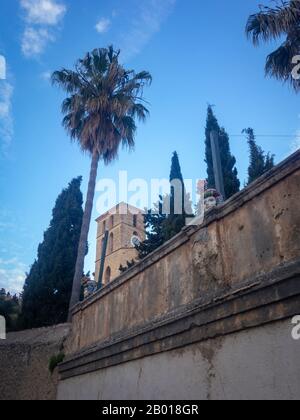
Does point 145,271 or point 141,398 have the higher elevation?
point 145,271

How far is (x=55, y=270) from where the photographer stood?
18.2 m

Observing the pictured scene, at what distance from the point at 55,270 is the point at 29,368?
6858 mm

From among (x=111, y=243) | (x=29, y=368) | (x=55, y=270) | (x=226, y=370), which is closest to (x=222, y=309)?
(x=226, y=370)

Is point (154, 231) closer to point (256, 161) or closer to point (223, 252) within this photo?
point (256, 161)

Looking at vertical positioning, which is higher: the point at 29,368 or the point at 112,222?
the point at 112,222

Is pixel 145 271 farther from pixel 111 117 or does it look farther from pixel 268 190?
pixel 111 117

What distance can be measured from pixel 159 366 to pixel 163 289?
3.95 feet

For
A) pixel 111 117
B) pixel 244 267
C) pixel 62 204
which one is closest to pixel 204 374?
pixel 244 267

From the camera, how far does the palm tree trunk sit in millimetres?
13234

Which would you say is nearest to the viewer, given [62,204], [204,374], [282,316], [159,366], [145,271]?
[282,316]

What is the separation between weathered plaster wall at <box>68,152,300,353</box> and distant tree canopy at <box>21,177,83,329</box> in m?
10.6

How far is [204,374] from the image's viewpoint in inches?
176

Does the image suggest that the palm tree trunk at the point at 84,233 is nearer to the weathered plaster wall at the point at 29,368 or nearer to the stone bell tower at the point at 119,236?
the weathered plaster wall at the point at 29,368

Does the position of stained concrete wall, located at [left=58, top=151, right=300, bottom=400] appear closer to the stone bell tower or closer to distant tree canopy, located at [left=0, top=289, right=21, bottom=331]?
distant tree canopy, located at [left=0, top=289, right=21, bottom=331]
